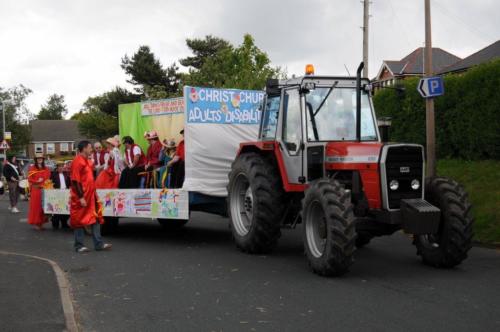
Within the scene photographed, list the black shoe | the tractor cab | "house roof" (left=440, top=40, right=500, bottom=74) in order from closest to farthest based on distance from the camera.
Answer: the tractor cab < the black shoe < "house roof" (left=440, top=40, right=500, bottom=74)

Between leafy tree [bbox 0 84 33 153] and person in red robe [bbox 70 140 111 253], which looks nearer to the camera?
person in red robe [bbox 70 140 111 253]

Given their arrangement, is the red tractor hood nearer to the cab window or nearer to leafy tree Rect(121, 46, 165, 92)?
the cab window

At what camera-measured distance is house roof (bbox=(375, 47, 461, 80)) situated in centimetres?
6300

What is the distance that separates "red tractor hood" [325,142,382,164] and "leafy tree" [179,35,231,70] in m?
59.7

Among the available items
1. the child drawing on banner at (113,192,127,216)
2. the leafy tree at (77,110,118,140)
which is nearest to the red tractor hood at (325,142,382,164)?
the child drawing on banner at (113,192,127,216)

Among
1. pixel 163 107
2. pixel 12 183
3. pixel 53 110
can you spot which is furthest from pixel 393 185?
pixel 53 110

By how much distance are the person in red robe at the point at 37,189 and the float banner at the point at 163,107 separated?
3.10m

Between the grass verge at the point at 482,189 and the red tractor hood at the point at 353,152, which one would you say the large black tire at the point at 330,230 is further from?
the grass verge at the point at 482,189

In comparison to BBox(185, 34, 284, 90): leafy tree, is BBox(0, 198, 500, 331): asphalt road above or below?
below

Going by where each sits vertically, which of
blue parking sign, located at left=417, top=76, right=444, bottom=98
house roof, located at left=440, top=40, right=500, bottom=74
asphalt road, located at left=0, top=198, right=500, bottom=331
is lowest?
asphalt road, located at left=0, top=198, right=500, bottom=331

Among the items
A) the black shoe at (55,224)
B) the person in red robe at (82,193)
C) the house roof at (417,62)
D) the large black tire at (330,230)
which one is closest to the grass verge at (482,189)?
the large black tire at (330,230)

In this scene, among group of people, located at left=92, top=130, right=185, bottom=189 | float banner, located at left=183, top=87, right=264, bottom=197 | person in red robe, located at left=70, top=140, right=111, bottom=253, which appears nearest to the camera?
person in red robe, located at left=70, top=140, right=111, bottom=253

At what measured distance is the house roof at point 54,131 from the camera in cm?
11619

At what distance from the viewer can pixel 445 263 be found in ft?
27.9
